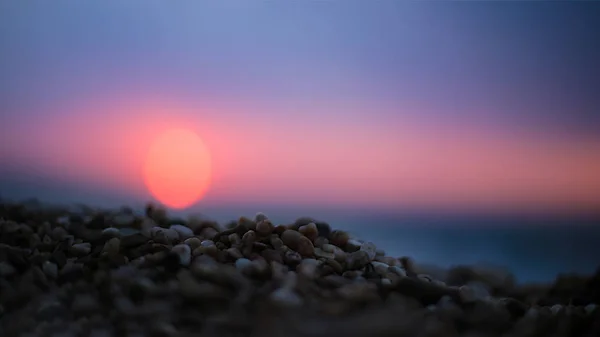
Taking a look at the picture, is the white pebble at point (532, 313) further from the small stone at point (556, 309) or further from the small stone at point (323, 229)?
the small stone at point (323, 229)

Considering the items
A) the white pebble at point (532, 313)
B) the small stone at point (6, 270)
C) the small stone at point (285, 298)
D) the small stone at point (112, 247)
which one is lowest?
the small stone at point (6, 270)

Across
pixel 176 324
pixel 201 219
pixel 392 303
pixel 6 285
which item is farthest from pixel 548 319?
pixel 6 285

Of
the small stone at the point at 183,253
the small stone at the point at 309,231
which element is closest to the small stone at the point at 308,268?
the small stone at the point at 309,231

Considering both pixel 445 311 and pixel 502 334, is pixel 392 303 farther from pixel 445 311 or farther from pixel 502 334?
pixel 502 334

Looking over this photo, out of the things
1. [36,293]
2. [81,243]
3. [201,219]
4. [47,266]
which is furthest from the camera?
[201,219]

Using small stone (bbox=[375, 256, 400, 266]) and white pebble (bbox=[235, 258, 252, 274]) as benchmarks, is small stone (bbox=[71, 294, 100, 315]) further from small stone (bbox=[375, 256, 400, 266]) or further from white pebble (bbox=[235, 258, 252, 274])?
small stone (bbox=[375, 256, 400, 266])

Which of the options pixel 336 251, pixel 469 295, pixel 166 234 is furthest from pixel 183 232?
pixel 469 295
